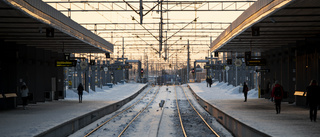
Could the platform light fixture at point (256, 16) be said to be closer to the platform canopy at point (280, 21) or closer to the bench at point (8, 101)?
the platform canopy at point (280, 21)

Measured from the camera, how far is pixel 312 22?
17438mm

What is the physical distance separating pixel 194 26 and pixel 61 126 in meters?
31.3

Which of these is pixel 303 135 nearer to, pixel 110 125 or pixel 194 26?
pixel 110 125

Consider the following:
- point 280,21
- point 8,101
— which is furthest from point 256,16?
point 8,101

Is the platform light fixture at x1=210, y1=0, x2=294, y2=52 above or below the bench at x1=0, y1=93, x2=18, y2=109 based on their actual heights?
above

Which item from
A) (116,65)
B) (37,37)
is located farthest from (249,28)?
(116,65)

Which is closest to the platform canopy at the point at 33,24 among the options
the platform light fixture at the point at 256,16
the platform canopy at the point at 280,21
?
the platform light fixture at the point at 256,16

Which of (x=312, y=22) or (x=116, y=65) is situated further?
(x=116, y=65)

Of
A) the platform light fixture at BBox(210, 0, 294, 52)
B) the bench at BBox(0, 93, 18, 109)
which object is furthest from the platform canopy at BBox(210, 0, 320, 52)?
the bench at BBox(0, 93, 18, 109)

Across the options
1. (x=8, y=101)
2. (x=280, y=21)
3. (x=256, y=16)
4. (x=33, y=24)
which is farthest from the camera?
(x=8, y=101)

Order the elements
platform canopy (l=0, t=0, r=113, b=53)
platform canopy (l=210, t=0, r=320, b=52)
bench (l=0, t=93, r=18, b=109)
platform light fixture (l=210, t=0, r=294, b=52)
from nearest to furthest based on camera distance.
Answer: platform light fixture (l=210, t=0, r=294, b=52) → platform canopy (l=210, t=0, r=320, b=52) → platform canopy (l=0, t=0, r=113, b=53) → bench (l=0, t=93, r=18, b=109)

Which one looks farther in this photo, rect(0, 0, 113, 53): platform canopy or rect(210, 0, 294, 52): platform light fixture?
rect(0, 0, 113, 53): platform canopy

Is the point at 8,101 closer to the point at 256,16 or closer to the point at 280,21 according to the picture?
the point at 256,16

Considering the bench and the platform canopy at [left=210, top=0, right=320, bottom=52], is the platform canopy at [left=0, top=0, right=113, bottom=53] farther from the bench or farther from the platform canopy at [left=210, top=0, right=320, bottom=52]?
the platform canopy at [left=210, top=0, right=320, bottom=52]
